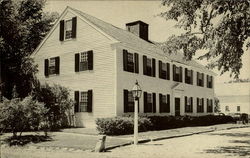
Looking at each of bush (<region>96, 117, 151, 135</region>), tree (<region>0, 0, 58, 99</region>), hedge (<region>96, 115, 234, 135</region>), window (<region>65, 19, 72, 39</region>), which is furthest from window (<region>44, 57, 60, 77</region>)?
bush (<region>96, 117, 151, 135</region>)

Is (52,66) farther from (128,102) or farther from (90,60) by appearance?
(128,102)

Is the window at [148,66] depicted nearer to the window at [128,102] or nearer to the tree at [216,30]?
the window at [128,102]

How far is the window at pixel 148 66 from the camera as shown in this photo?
25.3 meters

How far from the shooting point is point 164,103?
27.8 meters

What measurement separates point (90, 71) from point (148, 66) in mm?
4833

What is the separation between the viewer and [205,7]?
14.2 meters

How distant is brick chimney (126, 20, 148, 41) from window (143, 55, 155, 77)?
4217mm

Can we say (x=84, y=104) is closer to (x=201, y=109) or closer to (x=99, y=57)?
(x=99, y=57)

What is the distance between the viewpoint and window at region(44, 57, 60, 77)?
25.9 metres

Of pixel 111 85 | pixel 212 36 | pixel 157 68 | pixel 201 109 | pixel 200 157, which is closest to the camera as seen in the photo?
pixel 200 157

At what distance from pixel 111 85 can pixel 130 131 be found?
3.57m

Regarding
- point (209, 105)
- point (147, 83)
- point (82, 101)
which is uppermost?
point (147, 83)

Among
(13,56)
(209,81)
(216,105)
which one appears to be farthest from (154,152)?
(216,105)

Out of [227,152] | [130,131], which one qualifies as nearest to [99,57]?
[130,131]
